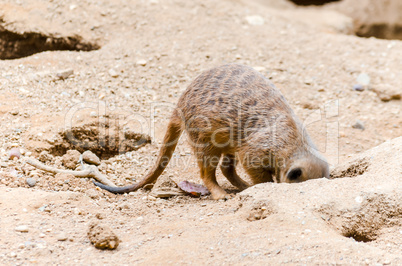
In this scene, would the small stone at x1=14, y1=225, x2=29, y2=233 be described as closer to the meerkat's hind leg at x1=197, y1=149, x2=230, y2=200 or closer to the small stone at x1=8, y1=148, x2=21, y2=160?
the small stone at x1=8, y1=148, x2=21, y2=160

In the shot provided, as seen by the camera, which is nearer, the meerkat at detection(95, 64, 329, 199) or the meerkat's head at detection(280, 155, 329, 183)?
the meerkat's head at detection(280, 155, 329, 183)

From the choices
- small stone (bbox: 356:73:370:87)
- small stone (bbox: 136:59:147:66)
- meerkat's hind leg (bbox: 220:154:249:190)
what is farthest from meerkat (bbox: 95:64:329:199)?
small stone (bbox: 356:73:370:87)

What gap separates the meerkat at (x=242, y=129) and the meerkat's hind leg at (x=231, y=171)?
238 mm

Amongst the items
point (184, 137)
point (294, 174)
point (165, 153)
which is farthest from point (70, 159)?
point (294, 174)

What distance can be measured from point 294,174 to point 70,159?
186cm

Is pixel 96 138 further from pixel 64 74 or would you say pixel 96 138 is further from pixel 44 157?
pixel 64 74

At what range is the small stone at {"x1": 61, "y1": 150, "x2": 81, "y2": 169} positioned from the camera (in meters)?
3.60

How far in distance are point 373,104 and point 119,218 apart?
12.1 ft

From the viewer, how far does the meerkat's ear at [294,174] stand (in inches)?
125

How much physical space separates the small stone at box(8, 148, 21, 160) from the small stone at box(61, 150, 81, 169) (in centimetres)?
35

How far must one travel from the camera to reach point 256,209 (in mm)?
2775

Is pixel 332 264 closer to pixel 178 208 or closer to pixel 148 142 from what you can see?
pixel 178 208

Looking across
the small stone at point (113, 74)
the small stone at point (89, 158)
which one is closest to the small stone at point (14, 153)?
the small stone at point (89, 158)

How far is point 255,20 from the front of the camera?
21.5ft
